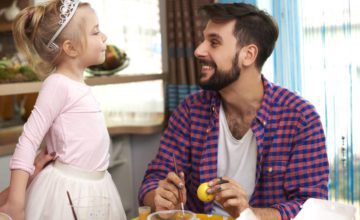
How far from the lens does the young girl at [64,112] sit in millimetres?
1428

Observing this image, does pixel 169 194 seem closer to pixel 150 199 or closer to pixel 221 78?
pixel 150 199

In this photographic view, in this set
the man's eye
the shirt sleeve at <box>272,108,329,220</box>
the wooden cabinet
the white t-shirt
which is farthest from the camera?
the wooden cabinet

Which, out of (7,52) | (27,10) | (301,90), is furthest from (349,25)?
(7,52)

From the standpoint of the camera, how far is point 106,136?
1609 mm

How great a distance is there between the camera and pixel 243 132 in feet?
5.95

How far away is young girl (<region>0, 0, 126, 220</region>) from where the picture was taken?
1428mm

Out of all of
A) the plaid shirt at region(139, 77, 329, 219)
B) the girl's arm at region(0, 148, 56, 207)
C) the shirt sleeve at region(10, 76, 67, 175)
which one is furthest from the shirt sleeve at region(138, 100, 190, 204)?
the shirt sleeve at region(10, 76, 67, 175)

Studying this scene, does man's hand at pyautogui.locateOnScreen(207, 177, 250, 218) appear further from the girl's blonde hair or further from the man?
the girl's blonde hair

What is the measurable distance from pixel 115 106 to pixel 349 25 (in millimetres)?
1490

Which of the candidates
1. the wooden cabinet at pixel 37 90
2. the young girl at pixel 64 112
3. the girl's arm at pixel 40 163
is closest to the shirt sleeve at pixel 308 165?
the young girl at pixel 64 112

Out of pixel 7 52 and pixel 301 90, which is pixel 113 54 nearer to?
pixel 7 52

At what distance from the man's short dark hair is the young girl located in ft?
1.68

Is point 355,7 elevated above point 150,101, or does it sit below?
above

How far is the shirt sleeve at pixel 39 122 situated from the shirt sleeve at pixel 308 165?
77 cm
